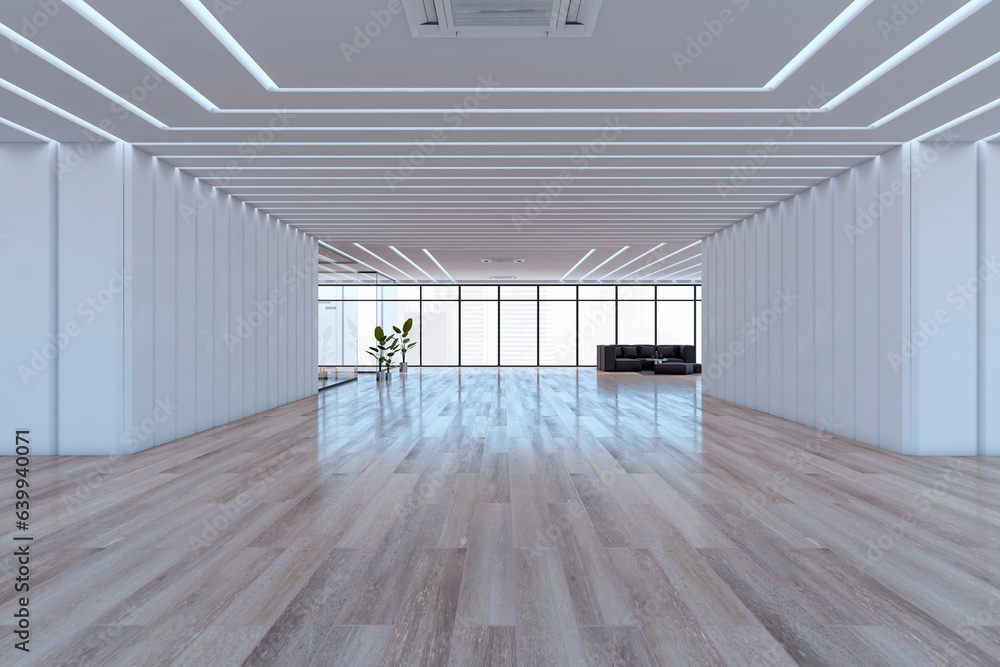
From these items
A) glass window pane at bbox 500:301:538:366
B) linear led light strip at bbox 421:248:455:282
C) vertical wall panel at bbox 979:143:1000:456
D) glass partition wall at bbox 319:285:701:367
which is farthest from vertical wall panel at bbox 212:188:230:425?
glass window pane at bbox 500:301:538:366

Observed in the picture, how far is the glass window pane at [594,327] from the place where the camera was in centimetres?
1955

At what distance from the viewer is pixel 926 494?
3873 millimetres

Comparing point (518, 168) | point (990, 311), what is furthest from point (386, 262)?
point (990, 311)

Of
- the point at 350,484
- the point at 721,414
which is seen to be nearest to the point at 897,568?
the point at 350,484

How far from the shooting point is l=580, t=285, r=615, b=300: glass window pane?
19.5 metres

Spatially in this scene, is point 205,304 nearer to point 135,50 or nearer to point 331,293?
point 135,50

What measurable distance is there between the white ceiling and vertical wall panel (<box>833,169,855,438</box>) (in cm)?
40

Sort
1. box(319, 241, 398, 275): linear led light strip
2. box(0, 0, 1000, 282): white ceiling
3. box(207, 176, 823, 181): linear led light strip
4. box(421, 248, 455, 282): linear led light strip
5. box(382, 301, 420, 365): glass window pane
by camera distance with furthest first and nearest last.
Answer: box(382, 301, 420, 365): glass window pane → box(421, 248, 455, 282): linear led light strip → box(319, 241, 398, 275): linear led light strip → box(207, 176, 823, 181): linear led light strip → box(0, 0, 1000, 282): white ceiling

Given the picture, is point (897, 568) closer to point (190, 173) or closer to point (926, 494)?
point (926, 494)

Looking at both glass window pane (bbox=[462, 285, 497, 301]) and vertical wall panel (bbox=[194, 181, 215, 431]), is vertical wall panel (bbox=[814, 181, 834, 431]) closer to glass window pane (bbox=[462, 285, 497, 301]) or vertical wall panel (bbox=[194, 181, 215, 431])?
vertical wall panel (bbox=[194, 181, 215, 431])

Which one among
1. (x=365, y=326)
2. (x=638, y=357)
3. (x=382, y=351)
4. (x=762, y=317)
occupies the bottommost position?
(x=638, y=357)

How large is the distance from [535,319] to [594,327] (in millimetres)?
2196

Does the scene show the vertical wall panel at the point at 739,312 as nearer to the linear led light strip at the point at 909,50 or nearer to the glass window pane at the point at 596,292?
the linear led light strip at the point at 909,50

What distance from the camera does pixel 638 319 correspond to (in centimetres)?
1953
